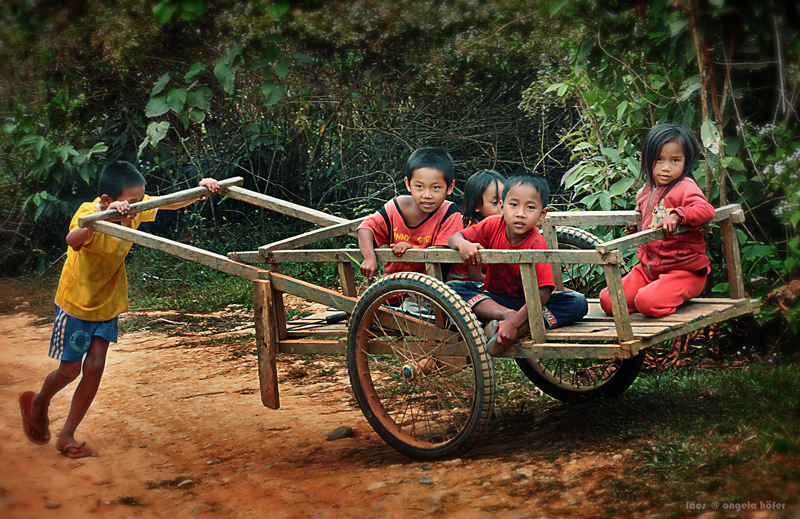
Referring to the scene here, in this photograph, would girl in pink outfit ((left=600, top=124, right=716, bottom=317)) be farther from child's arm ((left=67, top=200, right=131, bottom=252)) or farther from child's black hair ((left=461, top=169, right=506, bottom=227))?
child's arm ((left=67, top=200, right=131, bottom=252))

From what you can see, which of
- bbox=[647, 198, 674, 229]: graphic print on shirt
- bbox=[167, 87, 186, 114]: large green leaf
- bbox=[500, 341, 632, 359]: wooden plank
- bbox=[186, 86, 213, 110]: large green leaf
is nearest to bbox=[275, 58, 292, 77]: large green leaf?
bbox=[186, 86, 213, 110]: large green leaf

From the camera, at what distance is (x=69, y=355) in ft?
12.1

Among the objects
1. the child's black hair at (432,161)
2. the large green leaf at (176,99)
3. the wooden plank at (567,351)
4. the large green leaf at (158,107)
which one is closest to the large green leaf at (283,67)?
the large green leaf at (176,99)

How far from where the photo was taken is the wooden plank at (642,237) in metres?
2.71

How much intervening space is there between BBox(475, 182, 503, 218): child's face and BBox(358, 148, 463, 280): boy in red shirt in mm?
403

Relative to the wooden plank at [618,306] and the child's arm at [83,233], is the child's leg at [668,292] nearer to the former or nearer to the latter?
the wooden plank at [618,306]

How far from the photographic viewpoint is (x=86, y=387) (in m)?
3.71

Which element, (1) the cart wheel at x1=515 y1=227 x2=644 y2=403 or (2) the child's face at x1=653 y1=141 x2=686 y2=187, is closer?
(2) the child's face at x1=653 y1=141 x2=686 y2=187

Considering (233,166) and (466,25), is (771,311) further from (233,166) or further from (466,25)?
(233,166)

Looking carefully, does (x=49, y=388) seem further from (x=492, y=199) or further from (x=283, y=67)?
(x=283, y=67)

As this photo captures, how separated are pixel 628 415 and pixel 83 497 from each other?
2.56m

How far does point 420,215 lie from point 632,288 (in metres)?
1.13

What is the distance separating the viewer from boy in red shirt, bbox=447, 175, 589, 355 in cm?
299

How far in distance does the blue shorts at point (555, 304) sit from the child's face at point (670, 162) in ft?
2.38
